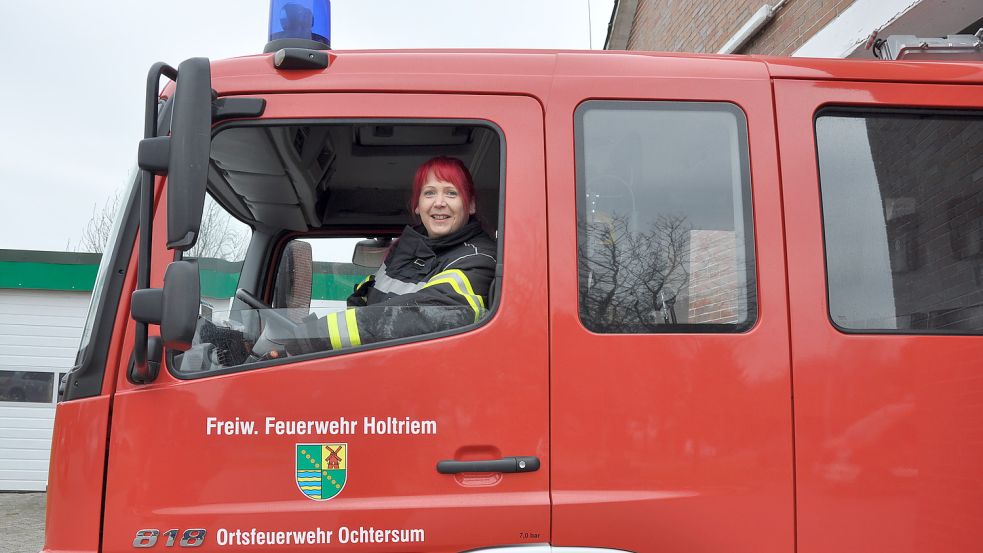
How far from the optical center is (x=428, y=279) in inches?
101

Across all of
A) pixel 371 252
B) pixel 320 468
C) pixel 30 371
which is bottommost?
pixel 320 468

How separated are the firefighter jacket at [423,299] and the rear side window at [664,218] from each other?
33 cm

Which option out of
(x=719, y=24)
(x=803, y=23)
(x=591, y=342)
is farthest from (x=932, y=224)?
(x=719, y=24)

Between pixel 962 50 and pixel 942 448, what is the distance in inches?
55.2

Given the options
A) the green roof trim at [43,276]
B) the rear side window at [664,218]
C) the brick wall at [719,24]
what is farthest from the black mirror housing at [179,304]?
the green roof trim at [43,276]

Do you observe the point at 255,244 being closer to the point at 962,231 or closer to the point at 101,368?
the point at 101,368

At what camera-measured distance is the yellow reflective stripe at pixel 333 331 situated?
231 cm

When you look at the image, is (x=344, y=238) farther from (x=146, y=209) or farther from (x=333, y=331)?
(x=146, y=209)

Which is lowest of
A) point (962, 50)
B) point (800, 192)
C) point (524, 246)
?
point (524, 246)

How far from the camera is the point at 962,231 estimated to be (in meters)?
2.46

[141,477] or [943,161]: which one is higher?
[943,161]

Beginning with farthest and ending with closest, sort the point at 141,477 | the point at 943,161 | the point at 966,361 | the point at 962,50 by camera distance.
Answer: the point at 962,50 → the point at 943,161 → the point at 966,361 → the point at 141,477

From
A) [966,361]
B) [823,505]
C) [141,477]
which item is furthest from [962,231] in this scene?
[141,477]

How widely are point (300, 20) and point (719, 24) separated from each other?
20.8ft
